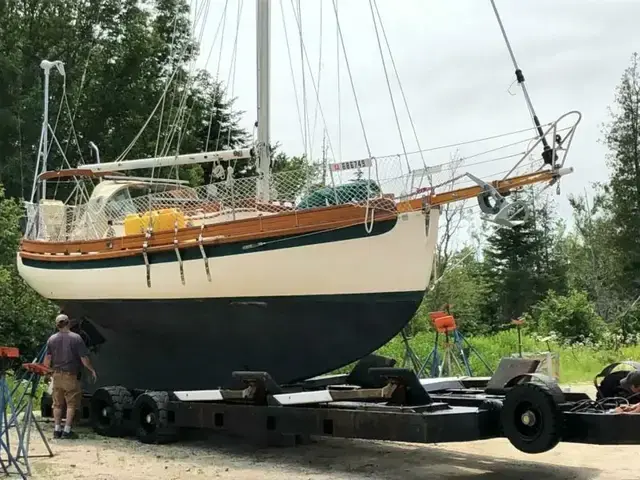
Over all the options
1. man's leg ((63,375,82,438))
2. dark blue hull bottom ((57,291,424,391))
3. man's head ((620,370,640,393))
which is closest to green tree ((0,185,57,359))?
dark blue hull bottom ((57,291,424,391))

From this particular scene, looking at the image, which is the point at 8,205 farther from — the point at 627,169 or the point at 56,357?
the point at 627,169

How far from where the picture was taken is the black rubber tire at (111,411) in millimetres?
10062

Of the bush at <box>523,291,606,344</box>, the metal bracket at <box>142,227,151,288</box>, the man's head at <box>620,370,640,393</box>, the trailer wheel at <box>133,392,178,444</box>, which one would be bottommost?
the trailer wheel at <box>133,392,178,444</box>

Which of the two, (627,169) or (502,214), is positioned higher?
(627,169)

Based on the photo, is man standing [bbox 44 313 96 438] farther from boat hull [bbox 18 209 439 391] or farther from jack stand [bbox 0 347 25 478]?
jack stand [bbox 0 347 25 478]

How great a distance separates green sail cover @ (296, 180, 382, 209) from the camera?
8914mm

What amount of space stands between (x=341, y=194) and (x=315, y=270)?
2.80ft

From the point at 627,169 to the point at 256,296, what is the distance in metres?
31.5

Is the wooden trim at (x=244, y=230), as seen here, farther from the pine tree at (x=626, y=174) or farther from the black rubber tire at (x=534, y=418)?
the pine tree at (x=626, y=174)

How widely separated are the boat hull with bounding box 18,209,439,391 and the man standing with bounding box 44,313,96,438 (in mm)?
833

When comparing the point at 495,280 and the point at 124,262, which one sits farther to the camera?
the point at 495,280

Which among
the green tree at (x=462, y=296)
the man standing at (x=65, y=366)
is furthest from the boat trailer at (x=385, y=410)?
the green tree at (x=462, y=296)

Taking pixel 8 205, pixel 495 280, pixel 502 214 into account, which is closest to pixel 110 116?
pixel 8 205

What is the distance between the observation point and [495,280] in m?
39.8
